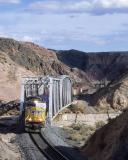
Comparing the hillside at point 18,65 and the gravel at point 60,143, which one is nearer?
the gravel at point 60,143

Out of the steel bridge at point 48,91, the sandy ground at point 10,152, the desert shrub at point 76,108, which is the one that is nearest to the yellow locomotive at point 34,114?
the sandy ground at point 10,152

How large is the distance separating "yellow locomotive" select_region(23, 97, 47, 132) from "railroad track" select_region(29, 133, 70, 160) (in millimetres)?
923

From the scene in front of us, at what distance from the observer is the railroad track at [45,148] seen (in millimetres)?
38000

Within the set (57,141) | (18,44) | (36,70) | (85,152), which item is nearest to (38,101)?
(57,141)

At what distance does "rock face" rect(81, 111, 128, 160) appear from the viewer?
109 ft

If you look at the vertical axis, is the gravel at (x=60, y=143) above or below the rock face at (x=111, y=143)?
below

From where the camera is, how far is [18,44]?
19000cm

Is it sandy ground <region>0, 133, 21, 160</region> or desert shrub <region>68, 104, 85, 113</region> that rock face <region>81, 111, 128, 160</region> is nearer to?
sandy ground <region>0, 133, 21, 160</region>

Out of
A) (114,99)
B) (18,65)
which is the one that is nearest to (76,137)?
(114,99)

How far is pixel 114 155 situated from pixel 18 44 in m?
159

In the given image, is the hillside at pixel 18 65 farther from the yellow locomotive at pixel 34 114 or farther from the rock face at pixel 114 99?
the yellow locomotive at pixel 34 114

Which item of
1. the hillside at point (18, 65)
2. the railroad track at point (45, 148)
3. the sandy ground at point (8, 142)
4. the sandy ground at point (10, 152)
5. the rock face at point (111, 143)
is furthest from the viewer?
the hillside at point (18, 65)

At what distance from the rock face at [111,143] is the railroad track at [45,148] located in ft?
6.35

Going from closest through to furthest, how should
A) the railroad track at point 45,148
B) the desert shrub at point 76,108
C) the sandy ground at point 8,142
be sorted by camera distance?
the sandy ground at point 8,142
the railroad track at point 45,148
the desert shrub at point 76,108
